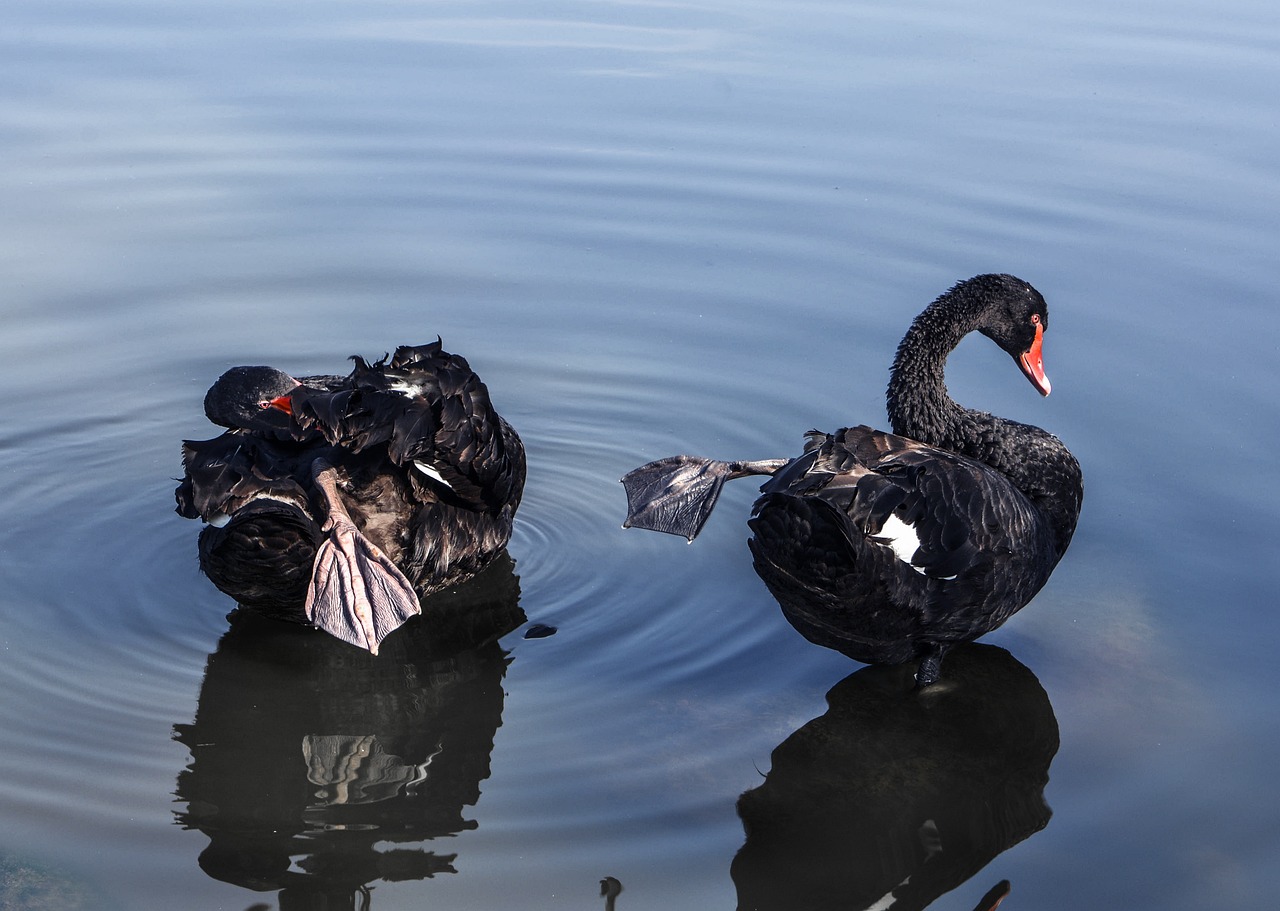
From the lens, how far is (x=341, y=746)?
4438 millimetres

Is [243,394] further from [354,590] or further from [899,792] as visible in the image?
[899,792]

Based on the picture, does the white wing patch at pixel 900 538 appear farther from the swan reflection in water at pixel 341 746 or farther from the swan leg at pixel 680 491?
the swan reflection in water at pixel 341 746

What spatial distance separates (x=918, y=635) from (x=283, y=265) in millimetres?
4706

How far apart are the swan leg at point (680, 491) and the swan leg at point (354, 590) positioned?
0.79 metres

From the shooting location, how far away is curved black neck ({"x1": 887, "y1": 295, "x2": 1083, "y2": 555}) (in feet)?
17.3

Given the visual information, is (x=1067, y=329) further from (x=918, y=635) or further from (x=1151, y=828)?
(x=1151, y=828)

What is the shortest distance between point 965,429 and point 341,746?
2.53m

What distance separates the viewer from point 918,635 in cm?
466

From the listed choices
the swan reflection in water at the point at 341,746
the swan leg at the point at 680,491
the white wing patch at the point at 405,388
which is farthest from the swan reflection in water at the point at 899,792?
the white wing patch at the point at 405,388

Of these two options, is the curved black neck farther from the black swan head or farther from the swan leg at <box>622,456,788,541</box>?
the black swan head

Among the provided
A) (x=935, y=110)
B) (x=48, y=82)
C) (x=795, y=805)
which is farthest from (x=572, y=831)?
(x=48, y=82)

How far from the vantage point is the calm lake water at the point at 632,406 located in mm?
4023

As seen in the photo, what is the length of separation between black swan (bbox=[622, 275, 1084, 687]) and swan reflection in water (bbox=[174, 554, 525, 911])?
84cm

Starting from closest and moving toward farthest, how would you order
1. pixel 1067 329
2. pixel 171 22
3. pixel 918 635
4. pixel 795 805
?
pixel 795 805 < pixel 918 635 < pixel 1067 329 < pixel 171 22
